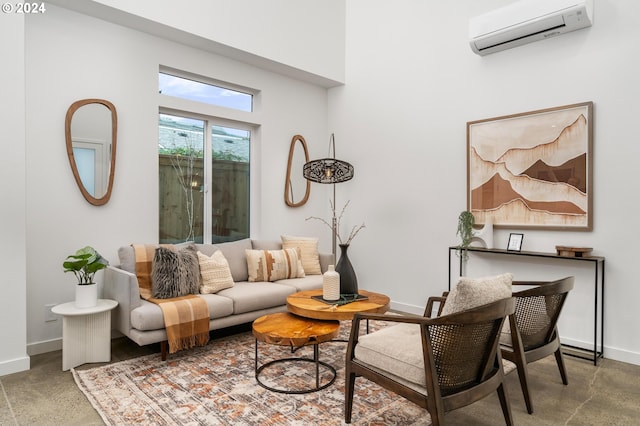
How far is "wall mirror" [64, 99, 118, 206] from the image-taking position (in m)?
3.52

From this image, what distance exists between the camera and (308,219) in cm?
548

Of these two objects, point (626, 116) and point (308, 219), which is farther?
point (308, 219)

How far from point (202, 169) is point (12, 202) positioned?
6.18ft

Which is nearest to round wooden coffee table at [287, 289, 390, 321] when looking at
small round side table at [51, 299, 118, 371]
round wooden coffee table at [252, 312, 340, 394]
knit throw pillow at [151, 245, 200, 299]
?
round wooden coffee table at [252, 312, 340, 394]

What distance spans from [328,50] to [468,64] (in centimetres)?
185

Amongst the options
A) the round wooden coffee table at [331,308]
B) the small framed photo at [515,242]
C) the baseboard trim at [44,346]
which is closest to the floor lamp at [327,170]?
the round wooden coffee table at [331,308]

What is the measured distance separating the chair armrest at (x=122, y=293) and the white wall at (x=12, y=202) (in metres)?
0.61

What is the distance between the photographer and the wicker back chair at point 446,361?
6.11ft

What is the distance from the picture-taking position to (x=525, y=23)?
11.7 feet

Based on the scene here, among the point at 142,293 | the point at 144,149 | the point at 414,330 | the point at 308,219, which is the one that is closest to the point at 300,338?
the point at 414,330

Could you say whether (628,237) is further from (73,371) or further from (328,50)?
(73,371)

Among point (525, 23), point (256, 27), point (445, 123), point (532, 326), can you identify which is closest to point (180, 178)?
point (256, 27)

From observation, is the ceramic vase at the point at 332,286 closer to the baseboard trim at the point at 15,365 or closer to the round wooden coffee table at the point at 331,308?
the round wooden coffee table at the point at 331,308

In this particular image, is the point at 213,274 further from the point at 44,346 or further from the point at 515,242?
the point at 515,242
